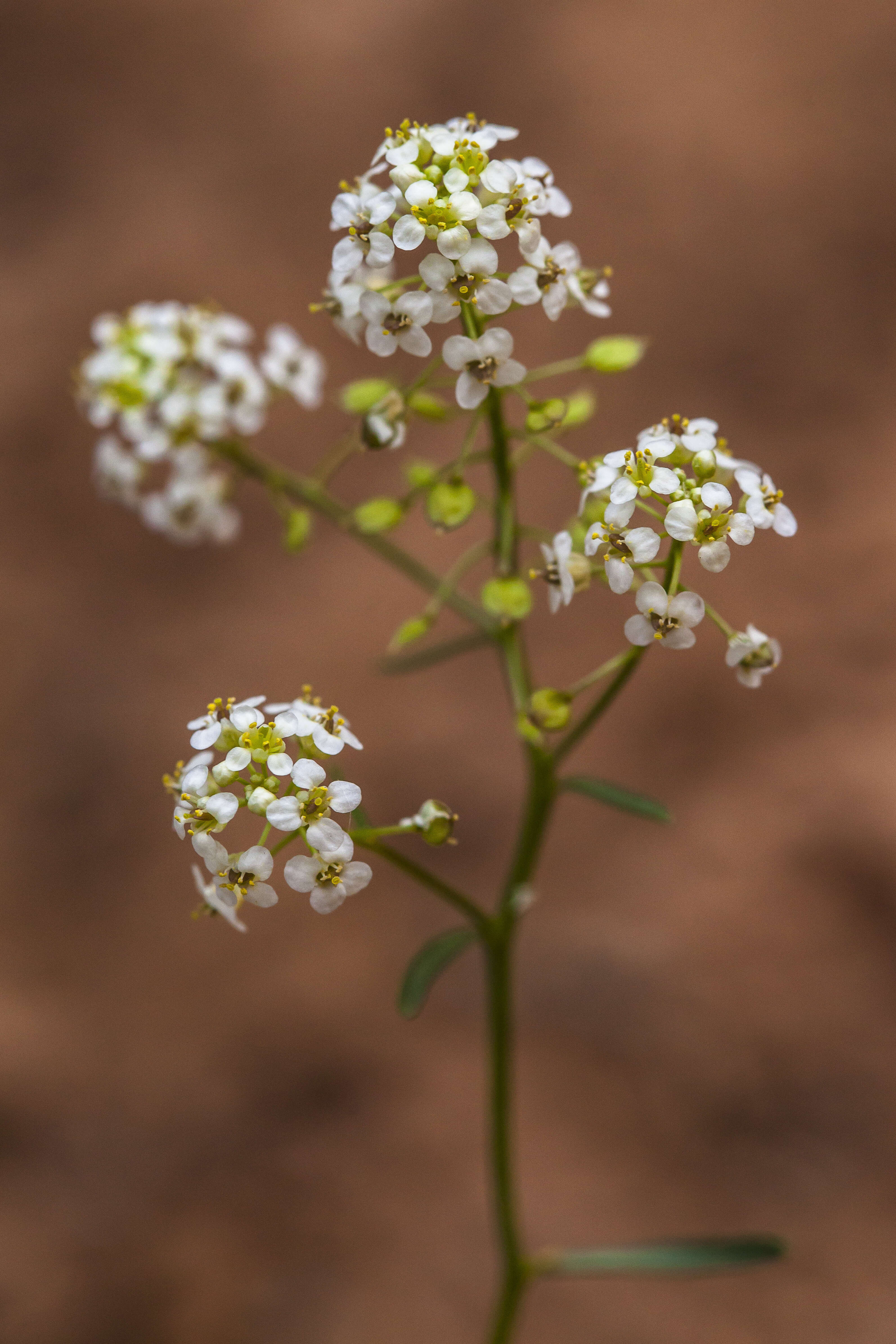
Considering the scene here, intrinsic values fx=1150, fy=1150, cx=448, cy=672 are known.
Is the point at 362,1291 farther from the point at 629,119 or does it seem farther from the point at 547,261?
the point at 629,119

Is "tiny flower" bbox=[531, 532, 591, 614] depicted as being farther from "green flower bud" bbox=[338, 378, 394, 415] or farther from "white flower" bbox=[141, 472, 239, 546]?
"white flower" bbox=[141, 472, 239, 546]

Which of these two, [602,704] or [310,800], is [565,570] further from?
[310,800]

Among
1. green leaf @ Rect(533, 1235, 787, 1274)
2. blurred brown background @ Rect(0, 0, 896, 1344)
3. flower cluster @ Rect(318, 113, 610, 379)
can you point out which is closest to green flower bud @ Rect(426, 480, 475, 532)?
flower cluster @ Rect(318, 113, 610, 379)

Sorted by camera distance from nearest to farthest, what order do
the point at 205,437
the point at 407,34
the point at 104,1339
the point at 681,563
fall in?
the point at 681,563 → the point at 205,437 → the point at 104,1339 → the point at 407,34

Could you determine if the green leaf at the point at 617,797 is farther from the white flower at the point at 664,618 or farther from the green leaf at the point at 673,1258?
the green leaf at the point at 673,1258

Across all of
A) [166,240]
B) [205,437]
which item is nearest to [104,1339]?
[205,437]

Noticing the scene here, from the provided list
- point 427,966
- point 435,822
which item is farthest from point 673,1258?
point 435,822

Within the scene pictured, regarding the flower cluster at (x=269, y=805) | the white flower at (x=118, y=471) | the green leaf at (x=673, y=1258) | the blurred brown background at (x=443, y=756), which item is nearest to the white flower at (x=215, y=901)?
the flower cluster at (x=269, y=805)
